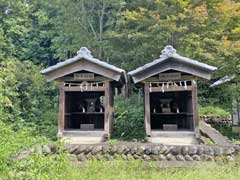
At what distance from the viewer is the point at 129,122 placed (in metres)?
12.4

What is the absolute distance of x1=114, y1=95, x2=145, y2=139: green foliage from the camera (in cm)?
1131

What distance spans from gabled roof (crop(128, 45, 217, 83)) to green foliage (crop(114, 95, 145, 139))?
7.07 ft

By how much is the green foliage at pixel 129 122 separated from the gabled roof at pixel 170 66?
2156 millimetres

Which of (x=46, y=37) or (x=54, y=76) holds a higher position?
(x=46, y=37)

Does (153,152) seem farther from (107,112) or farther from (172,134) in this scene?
(107,112)

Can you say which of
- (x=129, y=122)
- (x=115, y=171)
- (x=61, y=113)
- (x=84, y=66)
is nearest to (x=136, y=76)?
(x=84, y=66)

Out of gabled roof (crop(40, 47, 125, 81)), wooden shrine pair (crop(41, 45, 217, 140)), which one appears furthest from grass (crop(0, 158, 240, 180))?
→ gabled roof (crop(40, 47, 125, 81))

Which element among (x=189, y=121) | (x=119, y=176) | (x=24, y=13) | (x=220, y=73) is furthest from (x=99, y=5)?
(x=119, y=176)

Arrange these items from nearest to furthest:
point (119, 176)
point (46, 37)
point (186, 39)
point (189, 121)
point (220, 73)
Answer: point (119, 176)
point (189, 121)
point (220, 73)
point (186, 39)
point (46, 37)

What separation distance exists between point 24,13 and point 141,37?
681cm

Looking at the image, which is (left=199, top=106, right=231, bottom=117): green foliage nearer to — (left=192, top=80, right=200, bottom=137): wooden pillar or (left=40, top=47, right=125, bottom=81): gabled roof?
(left=192, top=80, right=200, bottom=137): wooden pillar

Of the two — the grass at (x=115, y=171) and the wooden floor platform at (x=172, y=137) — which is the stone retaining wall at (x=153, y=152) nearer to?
the grass at (x=115, y=171)

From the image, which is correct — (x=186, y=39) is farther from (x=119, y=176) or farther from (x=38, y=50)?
(x=38, y=50)

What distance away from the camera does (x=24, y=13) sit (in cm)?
1712
